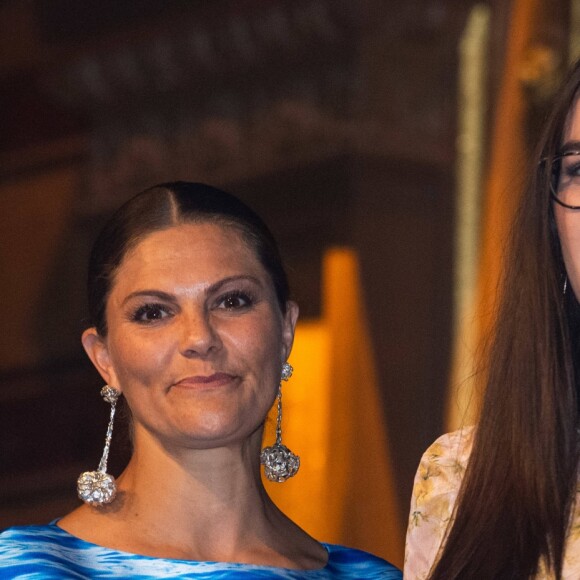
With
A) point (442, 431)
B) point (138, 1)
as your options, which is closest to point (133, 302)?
point (442, 431)

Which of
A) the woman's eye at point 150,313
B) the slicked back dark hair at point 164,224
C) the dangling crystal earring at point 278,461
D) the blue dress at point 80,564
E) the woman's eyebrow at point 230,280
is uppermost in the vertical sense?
the slicked back dark hair at point 164,224

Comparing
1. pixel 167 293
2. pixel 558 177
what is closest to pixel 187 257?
pixel 167 293

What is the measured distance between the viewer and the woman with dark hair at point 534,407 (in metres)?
1.64

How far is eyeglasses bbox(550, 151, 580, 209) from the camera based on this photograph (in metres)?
1.67

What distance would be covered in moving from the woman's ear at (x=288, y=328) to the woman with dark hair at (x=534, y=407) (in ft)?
1.55

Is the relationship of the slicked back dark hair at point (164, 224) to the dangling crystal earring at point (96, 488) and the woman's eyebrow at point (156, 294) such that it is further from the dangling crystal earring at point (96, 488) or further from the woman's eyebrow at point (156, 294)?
the dangling crystal earring at point (96, 488)

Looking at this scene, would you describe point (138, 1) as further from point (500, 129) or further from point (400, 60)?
point (500, 129)

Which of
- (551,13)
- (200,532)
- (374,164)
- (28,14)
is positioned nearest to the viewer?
(200,532)

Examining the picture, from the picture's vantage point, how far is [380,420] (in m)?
4.07

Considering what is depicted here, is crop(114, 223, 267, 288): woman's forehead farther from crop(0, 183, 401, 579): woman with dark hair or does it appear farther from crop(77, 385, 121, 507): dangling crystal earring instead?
crop(77, 385, 121, 507): dangling crystal earring

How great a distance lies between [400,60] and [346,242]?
546 mm

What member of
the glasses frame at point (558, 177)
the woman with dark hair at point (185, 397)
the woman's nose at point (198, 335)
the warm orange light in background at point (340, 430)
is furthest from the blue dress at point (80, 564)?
the warm orange light in background at point (340, 430)

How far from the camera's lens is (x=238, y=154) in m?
4.27

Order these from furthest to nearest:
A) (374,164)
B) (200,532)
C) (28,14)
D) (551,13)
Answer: (28,14) < (374,164) < (551,13) < (200,532)
